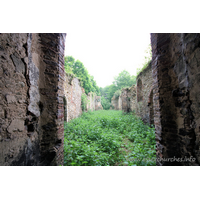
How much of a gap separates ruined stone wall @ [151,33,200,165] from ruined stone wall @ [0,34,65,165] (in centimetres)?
224

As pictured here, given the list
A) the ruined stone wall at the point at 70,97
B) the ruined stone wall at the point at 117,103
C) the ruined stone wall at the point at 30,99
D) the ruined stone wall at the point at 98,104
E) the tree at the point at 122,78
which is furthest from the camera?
the tree at the point at 122,78

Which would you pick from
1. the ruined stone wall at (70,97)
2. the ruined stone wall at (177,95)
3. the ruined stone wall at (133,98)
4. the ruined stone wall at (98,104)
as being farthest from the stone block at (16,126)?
the ruined stone wall at (98,104)

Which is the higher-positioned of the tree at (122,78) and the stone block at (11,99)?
the tree at (122,78)

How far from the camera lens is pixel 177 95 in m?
1.98

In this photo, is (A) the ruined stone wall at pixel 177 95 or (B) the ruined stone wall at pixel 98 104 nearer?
(A) the ruined stone wall at pixel 177 95

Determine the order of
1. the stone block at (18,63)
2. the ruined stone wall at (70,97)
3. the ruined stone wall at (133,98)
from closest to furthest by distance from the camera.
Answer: the stone block at (18,63)
the ruined stone wall at (70,97)
the ruined stone wall at (133,98)

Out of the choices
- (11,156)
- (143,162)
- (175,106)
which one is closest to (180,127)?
(175,106)

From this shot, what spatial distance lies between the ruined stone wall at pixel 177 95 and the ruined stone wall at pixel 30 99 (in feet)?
7.35

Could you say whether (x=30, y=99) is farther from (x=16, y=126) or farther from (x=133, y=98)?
(x=133, y=98)

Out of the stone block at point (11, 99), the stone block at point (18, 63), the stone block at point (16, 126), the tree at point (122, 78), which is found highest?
the tree at point (122, 78)

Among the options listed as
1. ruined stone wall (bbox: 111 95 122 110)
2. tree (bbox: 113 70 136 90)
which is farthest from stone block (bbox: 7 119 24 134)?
tree (bbox: 113 70 136 90)

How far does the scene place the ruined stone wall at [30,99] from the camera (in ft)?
4.78

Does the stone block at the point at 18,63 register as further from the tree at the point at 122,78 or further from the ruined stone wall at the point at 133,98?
the tree at the point at 122,78

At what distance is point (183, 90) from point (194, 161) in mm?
1154
